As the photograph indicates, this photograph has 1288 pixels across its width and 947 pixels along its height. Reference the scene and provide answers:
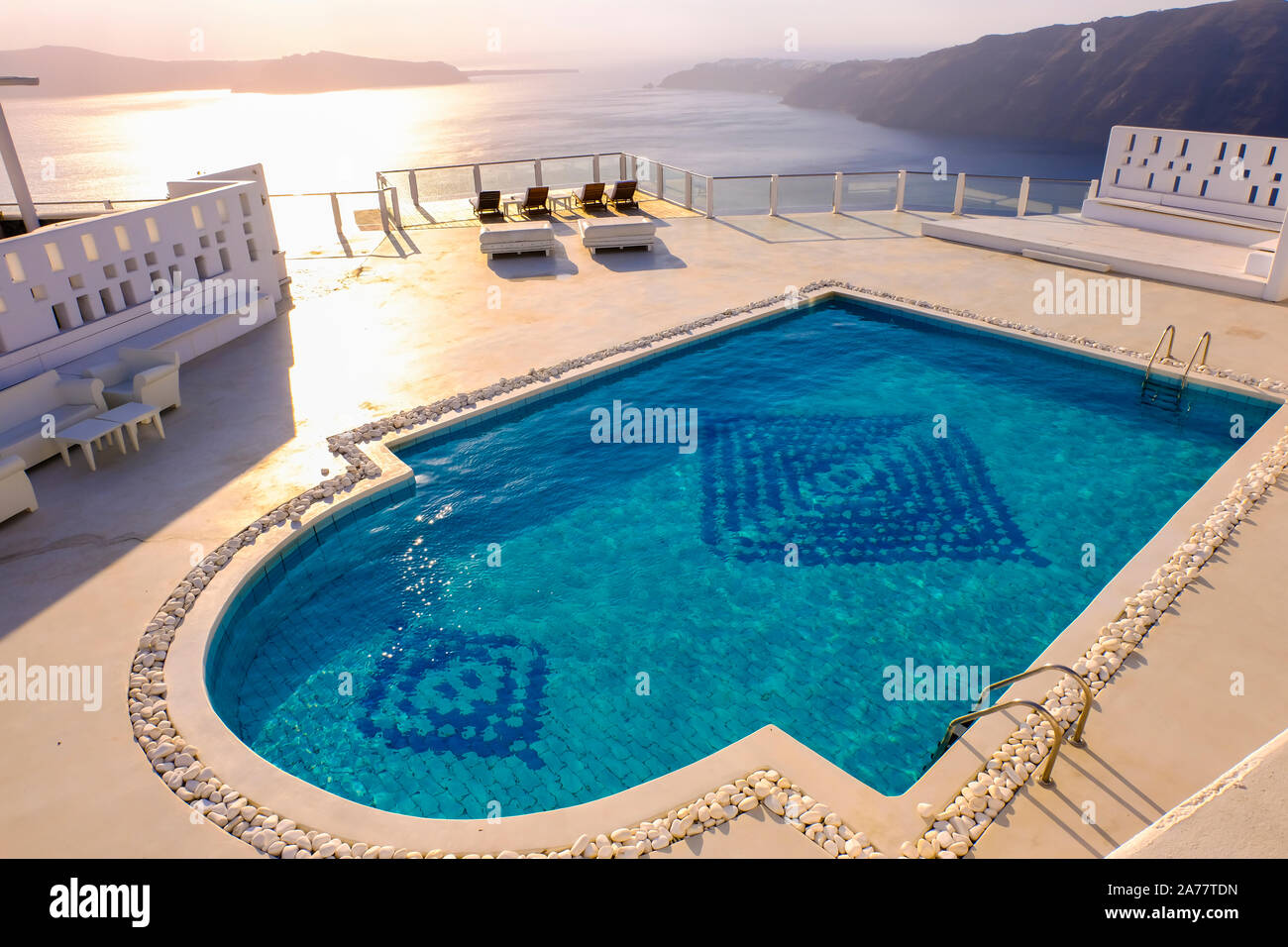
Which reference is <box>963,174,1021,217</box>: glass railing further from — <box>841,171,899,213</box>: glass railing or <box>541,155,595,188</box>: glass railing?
<box>541,155,595,188</box>: glass railing

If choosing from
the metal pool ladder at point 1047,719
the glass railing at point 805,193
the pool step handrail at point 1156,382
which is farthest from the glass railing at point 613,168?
the metal pool ladder at point 1047,719

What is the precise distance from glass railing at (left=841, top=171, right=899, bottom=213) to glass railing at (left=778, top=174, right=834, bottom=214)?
14.7 inches

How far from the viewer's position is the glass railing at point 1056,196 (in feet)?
55.1

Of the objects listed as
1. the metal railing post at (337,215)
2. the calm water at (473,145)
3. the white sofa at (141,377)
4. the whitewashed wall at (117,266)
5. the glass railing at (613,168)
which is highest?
the calm water at (473,145)

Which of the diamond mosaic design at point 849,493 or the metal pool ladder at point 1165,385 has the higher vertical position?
the metal pool ladder at point 1165,385

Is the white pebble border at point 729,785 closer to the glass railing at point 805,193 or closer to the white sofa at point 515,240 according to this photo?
the white sofa at point 515,240

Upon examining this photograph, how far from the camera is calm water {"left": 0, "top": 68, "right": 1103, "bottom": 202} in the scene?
2830 inches

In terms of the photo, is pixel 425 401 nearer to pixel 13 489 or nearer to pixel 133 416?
pixel 133 416

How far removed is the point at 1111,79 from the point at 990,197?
9938 centimetres

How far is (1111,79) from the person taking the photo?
93.5 metres

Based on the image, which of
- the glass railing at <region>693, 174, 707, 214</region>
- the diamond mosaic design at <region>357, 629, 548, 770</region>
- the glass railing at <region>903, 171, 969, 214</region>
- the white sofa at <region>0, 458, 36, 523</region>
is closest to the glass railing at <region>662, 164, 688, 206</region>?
the glass railing at <region>693, 174, 707, 214</region>

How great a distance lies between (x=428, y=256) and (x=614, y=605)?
10977 millimetres

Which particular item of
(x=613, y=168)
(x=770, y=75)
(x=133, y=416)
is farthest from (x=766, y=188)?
(x=770, y=75)

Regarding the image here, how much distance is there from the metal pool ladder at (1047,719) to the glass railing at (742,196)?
15.3 m
